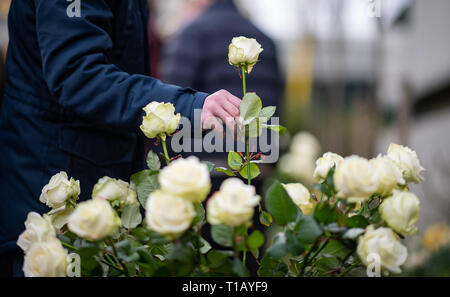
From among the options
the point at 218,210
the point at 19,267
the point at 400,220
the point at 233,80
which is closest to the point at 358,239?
the point at 400,220

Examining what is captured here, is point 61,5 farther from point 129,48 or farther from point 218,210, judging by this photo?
point 218,210

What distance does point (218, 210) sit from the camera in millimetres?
603

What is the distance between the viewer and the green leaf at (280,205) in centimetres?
71

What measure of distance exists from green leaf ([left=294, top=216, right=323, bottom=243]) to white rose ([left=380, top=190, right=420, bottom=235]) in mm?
103

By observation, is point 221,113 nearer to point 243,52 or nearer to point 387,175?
point 243,52

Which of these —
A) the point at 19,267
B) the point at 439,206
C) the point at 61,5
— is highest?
the point at 61,5

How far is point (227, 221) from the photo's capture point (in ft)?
1.99

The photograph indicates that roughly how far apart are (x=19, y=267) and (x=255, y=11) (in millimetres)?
3031

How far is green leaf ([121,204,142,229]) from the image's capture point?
0.76 m

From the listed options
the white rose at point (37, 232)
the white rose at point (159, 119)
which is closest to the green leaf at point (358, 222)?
the white rose at point (159, 119)

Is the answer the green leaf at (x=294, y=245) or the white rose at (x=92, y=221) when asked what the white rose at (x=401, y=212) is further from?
the white rose at (x=92, y=221)

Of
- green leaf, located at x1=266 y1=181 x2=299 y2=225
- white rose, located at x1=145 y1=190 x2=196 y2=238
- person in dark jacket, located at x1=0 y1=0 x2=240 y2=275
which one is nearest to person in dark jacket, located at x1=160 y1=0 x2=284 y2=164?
person in dark jacket, located at x1=0 y1=0 x2=240 y2=275

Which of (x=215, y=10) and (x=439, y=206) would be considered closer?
(x=215, y=10)

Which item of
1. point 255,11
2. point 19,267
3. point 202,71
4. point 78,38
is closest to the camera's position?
point 78,38
